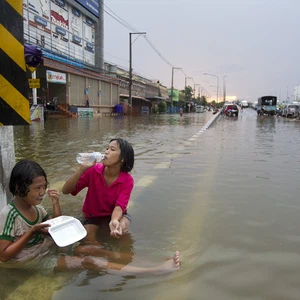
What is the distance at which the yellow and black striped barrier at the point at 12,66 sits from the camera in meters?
2.63

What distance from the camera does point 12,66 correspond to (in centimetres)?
269

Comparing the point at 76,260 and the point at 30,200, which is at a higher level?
the point at 30,200

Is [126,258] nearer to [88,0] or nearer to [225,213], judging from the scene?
[225,213]

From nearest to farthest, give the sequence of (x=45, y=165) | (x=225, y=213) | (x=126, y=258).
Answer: (x=126, y=258), (x=225, y=213), (x=45, y=165)

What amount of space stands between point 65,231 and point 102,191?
2.28 feet

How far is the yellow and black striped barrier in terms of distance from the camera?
2626 millimetres

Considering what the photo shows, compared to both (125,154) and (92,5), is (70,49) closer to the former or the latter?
(92,5)

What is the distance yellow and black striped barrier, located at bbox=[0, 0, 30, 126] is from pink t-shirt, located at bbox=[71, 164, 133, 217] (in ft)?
2.60

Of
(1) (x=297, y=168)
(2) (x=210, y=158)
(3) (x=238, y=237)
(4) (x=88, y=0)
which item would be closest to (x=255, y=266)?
(3) (x=238, y=237)

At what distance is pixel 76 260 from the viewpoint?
2.52 metres

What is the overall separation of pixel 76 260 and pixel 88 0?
159 feet

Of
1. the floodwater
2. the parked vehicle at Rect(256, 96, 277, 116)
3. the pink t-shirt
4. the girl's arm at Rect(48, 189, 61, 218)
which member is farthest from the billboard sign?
the girl's arm at Rect(48, 189, 61, 218)

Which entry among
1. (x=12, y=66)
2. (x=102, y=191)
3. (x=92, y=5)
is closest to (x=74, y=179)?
(x=102, y=191)

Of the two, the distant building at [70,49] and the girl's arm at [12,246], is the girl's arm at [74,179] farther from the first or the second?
the distant building at [70,49]
